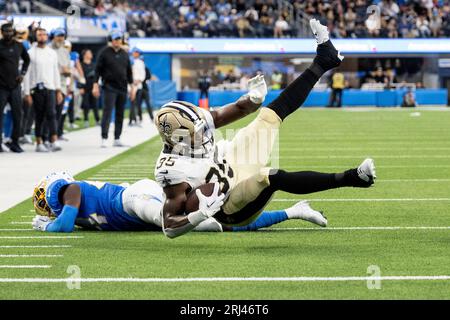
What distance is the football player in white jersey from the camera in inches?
288

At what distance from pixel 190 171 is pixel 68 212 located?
1324 millimetres

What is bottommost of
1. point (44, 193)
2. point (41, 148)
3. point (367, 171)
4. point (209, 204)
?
point (41, 148)

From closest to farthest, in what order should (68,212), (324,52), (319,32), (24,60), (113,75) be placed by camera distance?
(324,52), (319,32), (68,212), (24,60), (113,75)

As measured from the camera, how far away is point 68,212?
27.4 feet

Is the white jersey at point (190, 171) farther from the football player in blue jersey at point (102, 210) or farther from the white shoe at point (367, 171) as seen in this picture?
the white shoe at point (367, 171)

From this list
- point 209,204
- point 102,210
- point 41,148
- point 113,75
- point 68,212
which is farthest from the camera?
point 113,75

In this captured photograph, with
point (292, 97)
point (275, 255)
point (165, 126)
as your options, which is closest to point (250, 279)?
point (275, 255)

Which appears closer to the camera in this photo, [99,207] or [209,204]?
[209,204]

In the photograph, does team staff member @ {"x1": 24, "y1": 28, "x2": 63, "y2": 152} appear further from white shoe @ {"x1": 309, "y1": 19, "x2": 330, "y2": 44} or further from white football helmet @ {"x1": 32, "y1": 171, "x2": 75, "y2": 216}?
white shoe @ {"x1": 309, "y1": 19, "x2": 330, "y2": 44}

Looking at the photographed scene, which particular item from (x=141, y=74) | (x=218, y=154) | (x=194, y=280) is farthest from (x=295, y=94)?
(x=141, y=74)

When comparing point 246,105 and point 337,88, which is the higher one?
point 246,105

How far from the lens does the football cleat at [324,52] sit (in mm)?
8023

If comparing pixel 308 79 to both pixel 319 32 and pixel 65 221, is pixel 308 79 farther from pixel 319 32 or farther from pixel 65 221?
pixel 65 221

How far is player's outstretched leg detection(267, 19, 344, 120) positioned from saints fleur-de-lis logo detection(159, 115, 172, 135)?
71 cm
